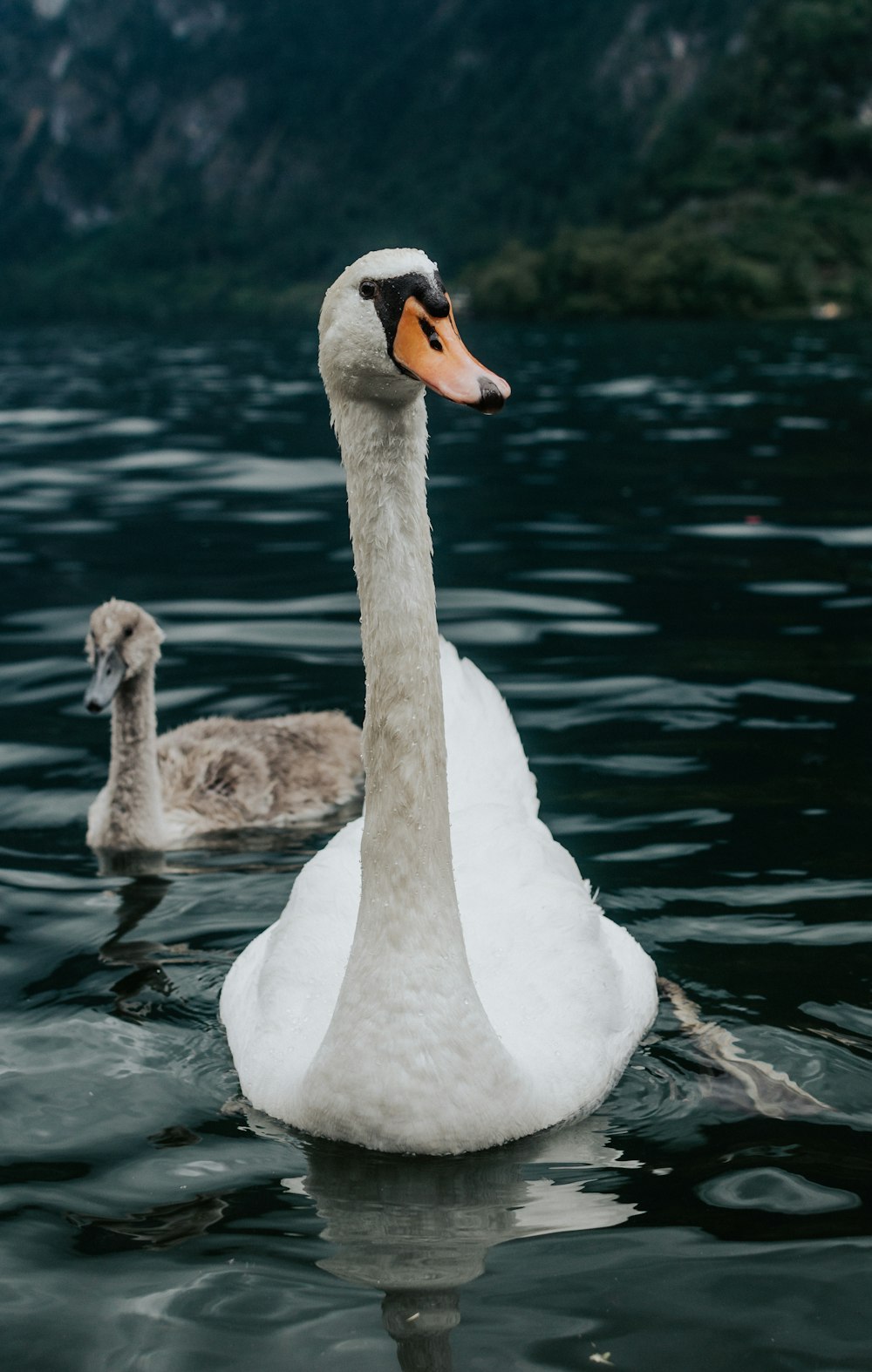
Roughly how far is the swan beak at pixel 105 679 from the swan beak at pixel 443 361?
4.23m

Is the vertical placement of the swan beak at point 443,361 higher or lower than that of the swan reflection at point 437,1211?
higher

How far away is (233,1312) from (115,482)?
1841 cm

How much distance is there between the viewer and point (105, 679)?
28.1 ft

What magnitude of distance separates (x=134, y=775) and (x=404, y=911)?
13.6ft

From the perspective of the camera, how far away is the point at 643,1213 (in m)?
4.72

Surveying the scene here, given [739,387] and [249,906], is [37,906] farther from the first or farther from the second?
[739,387]

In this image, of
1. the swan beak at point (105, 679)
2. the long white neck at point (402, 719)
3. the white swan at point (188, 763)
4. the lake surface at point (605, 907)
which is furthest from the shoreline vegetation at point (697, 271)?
the long white neck at point (402, 719)

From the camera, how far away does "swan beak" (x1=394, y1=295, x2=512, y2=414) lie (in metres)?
4.02

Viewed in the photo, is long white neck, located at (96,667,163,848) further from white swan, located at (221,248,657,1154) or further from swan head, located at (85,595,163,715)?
white swan, located at (221,248,657,1154)

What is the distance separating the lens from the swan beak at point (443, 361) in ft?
13.2

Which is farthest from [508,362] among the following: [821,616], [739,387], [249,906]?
[249,906]

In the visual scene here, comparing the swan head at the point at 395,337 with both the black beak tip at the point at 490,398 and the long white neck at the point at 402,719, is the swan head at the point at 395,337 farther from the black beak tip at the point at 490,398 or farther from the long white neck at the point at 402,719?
the long white neck at the point at 402,719

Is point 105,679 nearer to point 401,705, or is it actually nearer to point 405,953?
point 401,705

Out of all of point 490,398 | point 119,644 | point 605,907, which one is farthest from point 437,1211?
point 119,644
